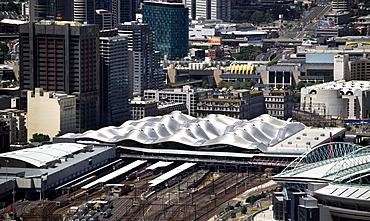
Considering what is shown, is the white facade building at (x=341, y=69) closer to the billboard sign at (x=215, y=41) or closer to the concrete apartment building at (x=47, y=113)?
the concrete apartment building at (x=47, y=113)

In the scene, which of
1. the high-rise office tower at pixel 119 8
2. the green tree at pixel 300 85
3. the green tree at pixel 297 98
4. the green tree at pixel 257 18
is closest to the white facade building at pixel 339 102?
the green tree at pixel 297 98

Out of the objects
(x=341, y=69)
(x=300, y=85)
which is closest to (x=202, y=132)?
(x=300, y=85)

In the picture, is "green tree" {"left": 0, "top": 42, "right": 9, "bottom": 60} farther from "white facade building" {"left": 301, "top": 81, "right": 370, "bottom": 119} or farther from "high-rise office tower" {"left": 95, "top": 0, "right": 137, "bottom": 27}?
"white facade building" {"left": 301, "top": 81, "right": 370, "bottom": 119}

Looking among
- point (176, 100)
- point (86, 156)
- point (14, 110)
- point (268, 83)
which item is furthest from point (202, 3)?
point (86, 156)

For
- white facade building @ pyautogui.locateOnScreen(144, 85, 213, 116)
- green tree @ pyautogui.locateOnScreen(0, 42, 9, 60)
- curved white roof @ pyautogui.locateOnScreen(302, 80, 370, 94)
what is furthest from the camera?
green tree @ pyautogui.locateOnScreen(0, 42, 9, 60)

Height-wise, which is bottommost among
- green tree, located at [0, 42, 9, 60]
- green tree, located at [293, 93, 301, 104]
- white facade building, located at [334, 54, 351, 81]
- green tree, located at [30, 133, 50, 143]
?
green tree, located at [30, 133, 50, 143]

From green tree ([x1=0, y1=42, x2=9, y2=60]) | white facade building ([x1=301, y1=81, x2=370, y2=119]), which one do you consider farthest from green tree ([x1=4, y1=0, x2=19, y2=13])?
white facade building ([x1=301, y1=81, x2=370, y2=119])
